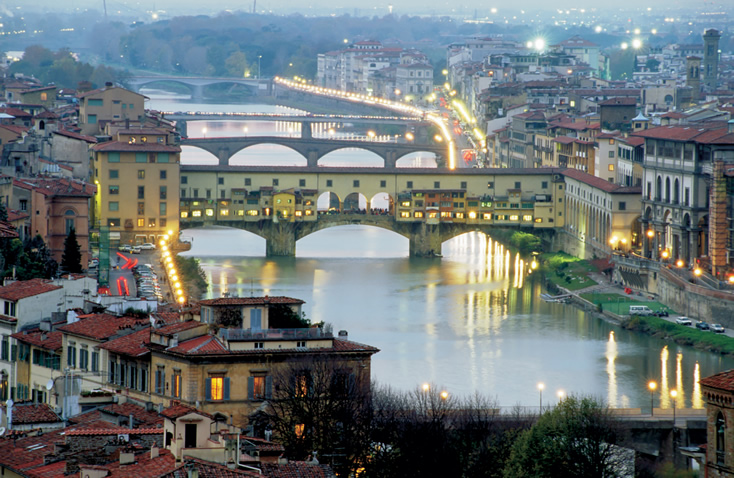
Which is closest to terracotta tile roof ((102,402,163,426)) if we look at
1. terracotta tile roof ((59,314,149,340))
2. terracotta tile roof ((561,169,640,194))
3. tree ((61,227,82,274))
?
terracotta tile roof ((59,314,149,340))

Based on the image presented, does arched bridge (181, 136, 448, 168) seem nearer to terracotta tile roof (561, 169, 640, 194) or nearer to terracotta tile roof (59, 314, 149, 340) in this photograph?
terracotta tile roof (561, 169, 640, 194)

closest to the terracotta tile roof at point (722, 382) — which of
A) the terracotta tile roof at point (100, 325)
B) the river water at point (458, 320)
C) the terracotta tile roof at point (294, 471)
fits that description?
the terracotta tile roof at point (294, 471)

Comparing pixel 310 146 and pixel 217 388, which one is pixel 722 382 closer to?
pixel 217 388

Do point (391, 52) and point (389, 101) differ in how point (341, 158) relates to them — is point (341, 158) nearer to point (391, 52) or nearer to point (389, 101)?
point (389, 101)

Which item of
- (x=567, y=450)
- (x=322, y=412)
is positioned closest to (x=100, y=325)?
(x=322, y=412)

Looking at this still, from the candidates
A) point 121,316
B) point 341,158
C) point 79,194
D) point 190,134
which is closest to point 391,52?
point 190,134

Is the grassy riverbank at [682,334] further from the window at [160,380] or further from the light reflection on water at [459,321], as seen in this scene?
the window at [160,380]
